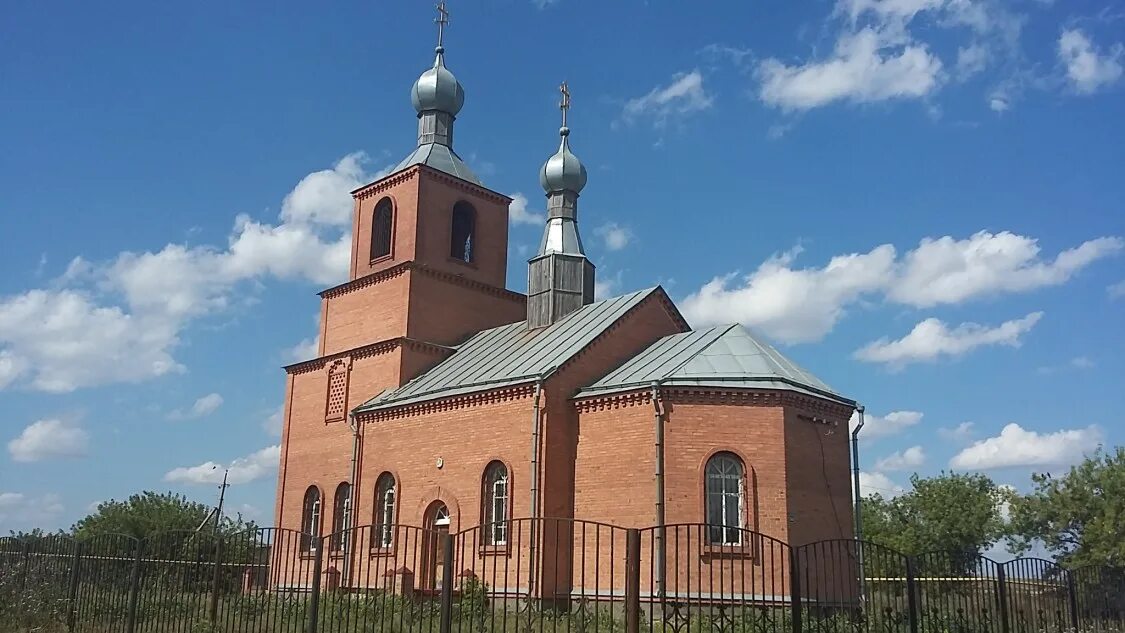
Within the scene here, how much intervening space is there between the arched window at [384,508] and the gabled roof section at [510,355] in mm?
1576

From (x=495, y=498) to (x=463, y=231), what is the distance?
27.7ft

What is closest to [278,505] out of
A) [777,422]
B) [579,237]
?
[579,237]

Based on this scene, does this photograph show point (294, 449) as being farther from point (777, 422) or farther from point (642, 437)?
point (777, 422)

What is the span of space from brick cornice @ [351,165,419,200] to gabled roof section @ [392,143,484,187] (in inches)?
9.3

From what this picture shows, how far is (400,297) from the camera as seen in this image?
22.2m

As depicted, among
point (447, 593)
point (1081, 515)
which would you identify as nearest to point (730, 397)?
point (447, 593)

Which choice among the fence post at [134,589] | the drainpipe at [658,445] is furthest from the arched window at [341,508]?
the fence post at [134,589]

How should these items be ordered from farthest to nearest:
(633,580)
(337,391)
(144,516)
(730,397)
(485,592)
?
(144,516)
(337,391)
(730,397)
(485,592)
(633,580)

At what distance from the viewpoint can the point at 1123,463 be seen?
29344 millimetres

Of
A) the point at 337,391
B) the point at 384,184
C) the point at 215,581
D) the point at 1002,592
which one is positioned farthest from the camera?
the point at 384,184

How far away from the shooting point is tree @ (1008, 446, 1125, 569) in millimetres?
28109

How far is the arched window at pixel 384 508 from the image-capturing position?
19703 millimetres

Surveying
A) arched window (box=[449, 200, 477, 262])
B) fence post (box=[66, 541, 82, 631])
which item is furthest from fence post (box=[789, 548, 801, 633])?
arched window (box=[449, 200, 477, 262])

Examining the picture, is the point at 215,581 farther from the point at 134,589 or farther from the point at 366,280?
the point at 366,280
